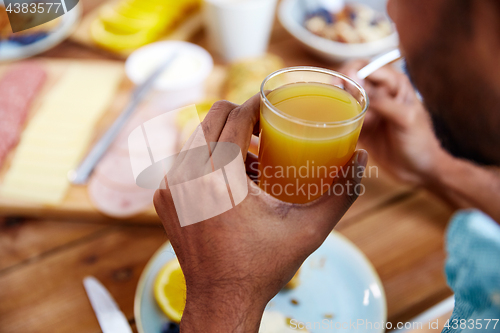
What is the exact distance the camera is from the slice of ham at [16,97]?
1.11 metres

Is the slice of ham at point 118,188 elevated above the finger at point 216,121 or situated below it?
below

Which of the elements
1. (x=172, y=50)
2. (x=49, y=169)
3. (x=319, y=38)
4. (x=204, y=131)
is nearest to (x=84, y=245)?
(x=49, y=169)

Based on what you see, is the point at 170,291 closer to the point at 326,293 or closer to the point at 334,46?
the point at 326,293

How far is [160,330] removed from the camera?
0.72 metres

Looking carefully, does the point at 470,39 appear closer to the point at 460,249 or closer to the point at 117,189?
the point at 460,249

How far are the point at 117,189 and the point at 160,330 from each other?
0.44 meters

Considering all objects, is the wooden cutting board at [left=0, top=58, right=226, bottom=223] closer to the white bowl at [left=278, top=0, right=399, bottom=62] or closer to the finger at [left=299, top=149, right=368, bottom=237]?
the finger at [left=299, top=149, right=368, bottom=237]

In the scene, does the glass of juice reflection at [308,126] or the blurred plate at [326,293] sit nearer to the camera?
the glass of juice reflection at [308,126]

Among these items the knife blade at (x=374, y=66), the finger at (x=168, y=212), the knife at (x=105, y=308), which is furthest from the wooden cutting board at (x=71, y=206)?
the knife blade at (x=374, y=66)

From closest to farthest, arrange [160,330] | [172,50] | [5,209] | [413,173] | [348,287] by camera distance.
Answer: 1. [160,330]
2. [348,287]
3. [5,209]
4. [413,173]
5. [172,50]

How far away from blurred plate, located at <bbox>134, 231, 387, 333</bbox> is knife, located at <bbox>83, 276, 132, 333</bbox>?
0.04 metres

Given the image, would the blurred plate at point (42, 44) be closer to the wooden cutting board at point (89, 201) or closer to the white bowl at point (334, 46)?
the wooden cutting board at point (89, 201)

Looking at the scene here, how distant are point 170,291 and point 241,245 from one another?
293 mm

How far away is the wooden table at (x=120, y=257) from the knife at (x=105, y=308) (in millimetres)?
24
